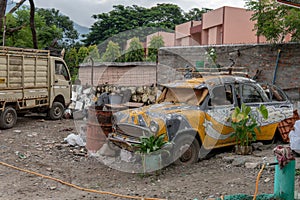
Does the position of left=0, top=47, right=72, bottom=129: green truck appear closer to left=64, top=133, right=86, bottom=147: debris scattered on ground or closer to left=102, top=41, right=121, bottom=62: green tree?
left=64, top=133, right=86, bottom=147: debris scattered on ground

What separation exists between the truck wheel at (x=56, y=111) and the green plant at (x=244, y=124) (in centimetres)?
785

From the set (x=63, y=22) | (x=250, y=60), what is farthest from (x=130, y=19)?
(x=250, y=60)

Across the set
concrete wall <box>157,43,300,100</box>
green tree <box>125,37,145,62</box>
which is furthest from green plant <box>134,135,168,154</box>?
green tree <box>125,37,145,62</box>

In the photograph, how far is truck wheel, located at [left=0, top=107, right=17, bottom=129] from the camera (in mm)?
10547

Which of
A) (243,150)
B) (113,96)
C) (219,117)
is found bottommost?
(243,150)

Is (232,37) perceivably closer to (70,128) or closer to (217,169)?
(70,128)

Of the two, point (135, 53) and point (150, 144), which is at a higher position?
point (135, 53)

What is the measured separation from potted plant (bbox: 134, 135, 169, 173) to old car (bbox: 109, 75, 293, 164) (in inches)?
7.3

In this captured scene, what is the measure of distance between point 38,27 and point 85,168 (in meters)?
19.3

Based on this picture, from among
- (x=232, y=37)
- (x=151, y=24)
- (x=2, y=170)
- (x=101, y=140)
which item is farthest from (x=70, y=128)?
(x=151, y=24)

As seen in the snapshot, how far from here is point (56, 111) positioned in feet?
43.4

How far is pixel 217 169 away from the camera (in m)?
6.64

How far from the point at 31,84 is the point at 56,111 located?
193 cm

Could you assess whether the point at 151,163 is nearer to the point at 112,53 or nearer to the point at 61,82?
the point at 61,82
